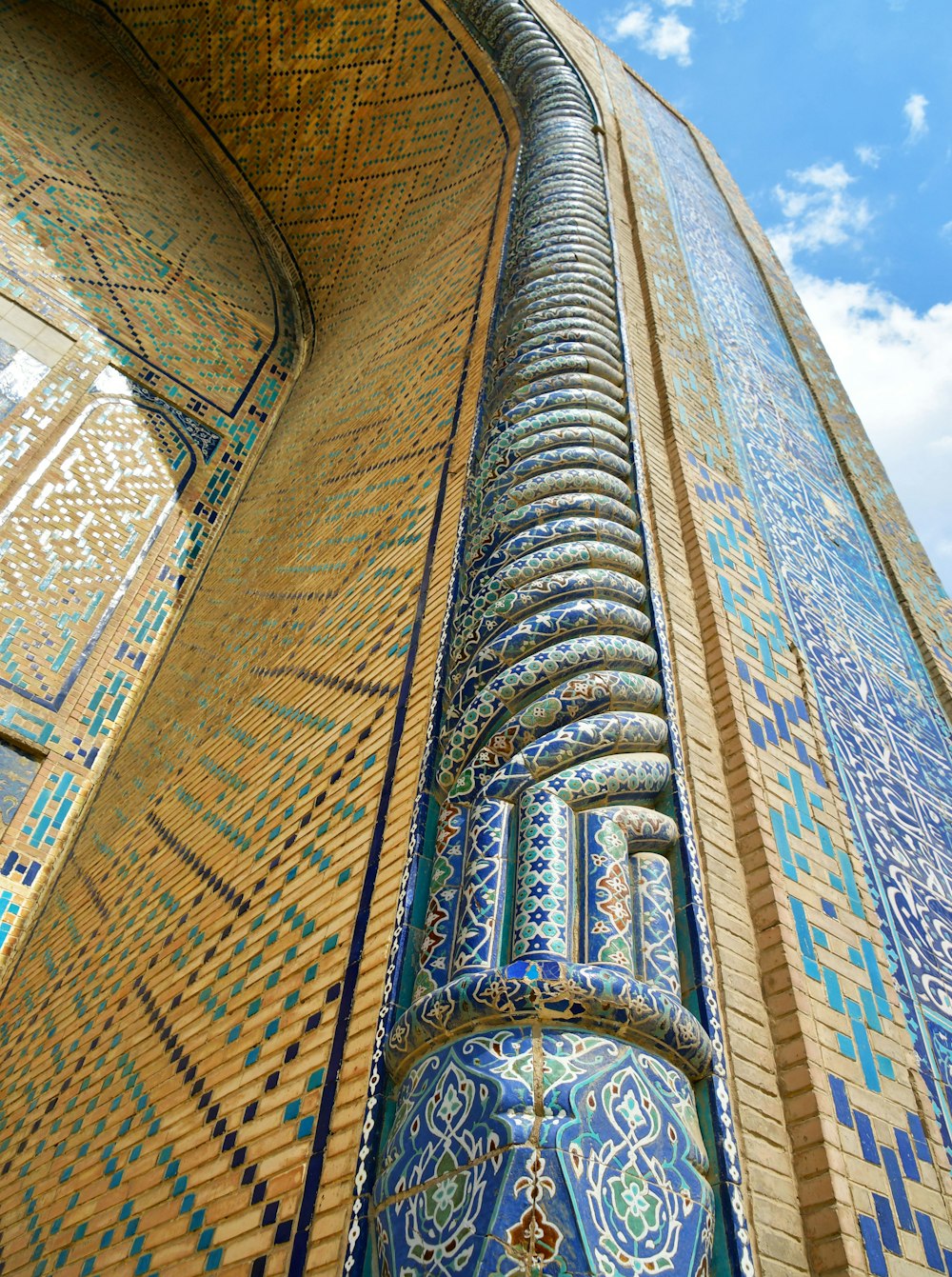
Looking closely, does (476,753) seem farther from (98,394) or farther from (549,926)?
(98,394)

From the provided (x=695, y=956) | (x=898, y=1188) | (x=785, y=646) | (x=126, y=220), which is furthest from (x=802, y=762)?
(x=126, y=220)

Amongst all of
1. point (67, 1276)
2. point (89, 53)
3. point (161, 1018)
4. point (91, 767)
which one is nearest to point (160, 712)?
point (91, 767)

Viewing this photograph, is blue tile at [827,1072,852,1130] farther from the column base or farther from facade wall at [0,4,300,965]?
facade wall at [0,4,300,965]

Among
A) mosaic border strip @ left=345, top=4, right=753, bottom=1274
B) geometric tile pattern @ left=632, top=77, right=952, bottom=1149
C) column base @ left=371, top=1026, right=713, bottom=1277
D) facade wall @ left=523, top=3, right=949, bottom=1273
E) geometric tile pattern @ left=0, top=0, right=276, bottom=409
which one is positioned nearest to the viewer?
column base @ left=371, top=1026, right=713, bottom=1277

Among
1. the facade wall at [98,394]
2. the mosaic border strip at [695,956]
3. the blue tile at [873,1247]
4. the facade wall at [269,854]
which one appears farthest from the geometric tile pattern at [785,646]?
the facade wall at [98,394]

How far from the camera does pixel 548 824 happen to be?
133cm

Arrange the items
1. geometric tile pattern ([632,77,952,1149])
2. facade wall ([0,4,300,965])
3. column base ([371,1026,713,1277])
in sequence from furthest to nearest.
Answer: facade wall ([0,4,300,965]), geometric tile pattern ([632,77,952,1149]), column base ([371,1026,713,1277])

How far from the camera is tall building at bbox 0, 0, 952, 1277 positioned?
1.09m

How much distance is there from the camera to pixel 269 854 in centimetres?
177

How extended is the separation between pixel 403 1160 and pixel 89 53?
6.04 metres

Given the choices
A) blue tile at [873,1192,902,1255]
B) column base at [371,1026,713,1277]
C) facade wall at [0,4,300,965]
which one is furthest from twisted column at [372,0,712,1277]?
facade wall at [0,4,300,965]

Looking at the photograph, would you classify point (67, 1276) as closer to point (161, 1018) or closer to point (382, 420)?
point (161, 1018)

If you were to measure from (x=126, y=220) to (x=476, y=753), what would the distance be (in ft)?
12.7

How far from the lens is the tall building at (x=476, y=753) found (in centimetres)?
109
